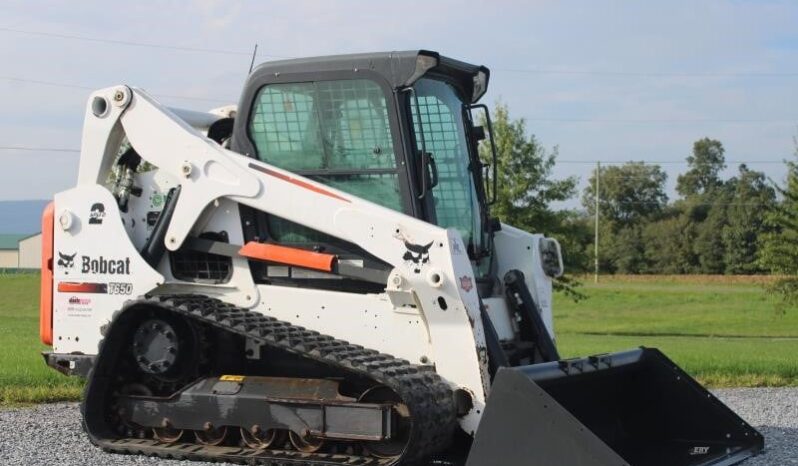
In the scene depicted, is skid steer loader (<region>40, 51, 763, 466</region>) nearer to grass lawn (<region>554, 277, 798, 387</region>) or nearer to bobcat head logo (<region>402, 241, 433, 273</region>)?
bobcat head logo (<region>402, 241, 433, 273</region>)

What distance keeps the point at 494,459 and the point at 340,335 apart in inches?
76.7

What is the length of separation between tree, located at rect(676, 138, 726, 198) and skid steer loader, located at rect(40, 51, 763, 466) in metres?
108

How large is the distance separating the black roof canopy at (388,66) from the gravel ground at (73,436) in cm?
307

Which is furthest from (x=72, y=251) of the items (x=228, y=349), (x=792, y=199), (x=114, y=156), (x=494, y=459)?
(x=792, y=199)

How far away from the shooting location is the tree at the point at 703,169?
11562 cm

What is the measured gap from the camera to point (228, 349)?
8.55m

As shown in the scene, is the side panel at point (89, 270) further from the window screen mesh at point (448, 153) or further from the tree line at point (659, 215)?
the tree line at point (659, 215)

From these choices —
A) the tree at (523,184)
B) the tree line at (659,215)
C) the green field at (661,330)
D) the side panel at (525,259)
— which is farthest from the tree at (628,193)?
the side panel at (525,259)

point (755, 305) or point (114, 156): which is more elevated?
point (114, 156)

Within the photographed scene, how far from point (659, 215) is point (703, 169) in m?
20.9

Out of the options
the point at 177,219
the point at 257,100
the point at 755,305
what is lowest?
the point at 755,305

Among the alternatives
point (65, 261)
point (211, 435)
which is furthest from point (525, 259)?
point (65, 261)

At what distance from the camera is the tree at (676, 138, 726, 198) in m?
116

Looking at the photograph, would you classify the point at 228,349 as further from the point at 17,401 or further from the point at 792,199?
the point at 792,199
